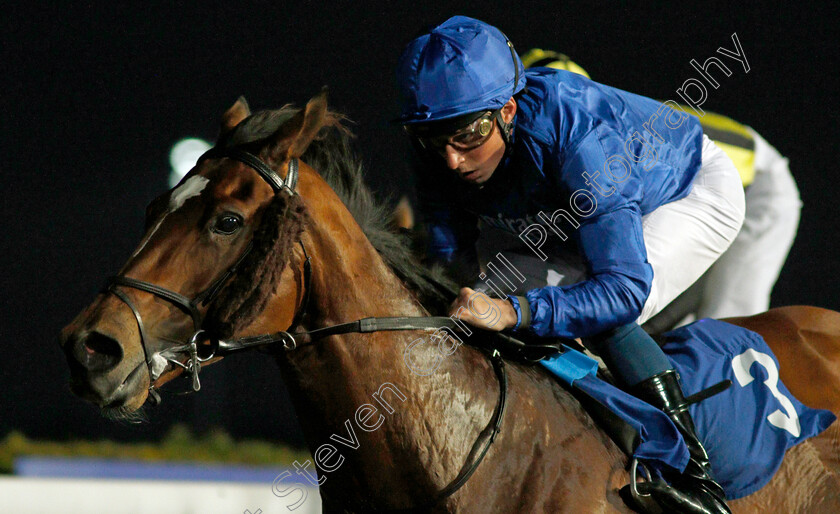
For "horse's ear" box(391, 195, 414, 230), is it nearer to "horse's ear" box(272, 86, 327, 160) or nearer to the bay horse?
the bay horse

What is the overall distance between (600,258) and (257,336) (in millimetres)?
633

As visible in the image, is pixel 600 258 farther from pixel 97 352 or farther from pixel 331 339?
pixel 97 352

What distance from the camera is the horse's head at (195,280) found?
1.09 m

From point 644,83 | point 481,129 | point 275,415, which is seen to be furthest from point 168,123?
point 481,129

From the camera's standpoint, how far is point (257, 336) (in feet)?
3.86

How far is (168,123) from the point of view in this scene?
3420 millimetres

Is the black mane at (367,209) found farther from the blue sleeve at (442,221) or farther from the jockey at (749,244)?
the jockey at (749,244)

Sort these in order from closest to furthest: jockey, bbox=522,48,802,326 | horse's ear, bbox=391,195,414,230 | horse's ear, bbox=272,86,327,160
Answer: horse's ear, bbox=272,86,327,160
horse's ear, bbox=391,195,414,230
jockey, bbox=522,48,802,326

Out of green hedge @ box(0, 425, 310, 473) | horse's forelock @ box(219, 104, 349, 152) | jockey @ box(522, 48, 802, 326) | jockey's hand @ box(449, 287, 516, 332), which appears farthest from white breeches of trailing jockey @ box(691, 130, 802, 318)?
green hedge @ box(0, 425, 310, 473)

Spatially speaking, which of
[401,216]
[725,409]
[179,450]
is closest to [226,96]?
[179,450]

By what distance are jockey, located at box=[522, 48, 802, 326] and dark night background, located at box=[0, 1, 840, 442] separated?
1155 mm

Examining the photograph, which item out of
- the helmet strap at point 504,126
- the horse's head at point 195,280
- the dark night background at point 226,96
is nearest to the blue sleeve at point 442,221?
the helmet strap at point 504,126

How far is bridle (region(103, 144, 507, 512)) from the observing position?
113 centimetres

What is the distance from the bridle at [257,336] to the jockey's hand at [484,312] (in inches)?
1.4
